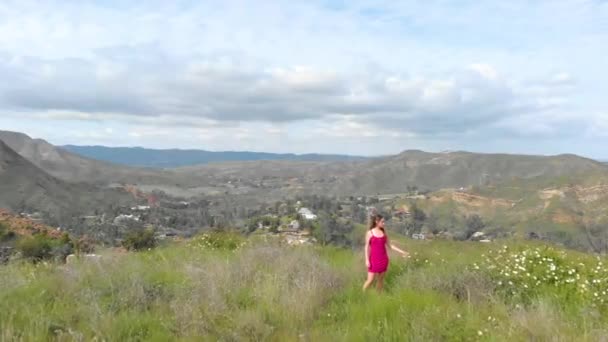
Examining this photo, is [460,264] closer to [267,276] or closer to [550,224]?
[267,276]

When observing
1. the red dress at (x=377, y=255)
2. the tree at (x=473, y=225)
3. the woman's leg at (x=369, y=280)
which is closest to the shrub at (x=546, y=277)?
the red dress at (x=377, y=255)

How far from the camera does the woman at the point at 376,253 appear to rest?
8.57 metres

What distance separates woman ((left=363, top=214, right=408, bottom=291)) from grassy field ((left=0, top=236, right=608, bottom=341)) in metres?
0.25

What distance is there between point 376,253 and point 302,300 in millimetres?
2756

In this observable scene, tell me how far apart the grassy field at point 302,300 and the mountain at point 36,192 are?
207 ft

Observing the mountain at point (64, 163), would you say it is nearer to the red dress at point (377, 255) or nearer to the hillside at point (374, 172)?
the hillside at point (374, 172)

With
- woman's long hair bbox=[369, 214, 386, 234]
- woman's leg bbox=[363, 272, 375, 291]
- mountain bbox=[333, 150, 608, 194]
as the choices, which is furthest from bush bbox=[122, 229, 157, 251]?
mountain bbox=[333, 150, 608, 194]

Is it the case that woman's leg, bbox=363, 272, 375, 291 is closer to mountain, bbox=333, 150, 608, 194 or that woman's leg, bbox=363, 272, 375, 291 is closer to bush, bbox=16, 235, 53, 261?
bush, bbox=16, 235, 53, 261

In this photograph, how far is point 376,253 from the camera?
29.3ft

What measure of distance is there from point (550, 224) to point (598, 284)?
5881cm

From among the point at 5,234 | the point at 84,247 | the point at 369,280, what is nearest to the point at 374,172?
the point at 5,234

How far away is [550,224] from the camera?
6103 cm

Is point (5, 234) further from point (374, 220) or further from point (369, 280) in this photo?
point (369, 280)

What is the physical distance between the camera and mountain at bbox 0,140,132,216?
223 ft
